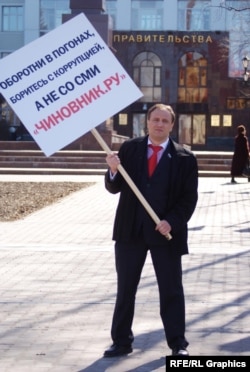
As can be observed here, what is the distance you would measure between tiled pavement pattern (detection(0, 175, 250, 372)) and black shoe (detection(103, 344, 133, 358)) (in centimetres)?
5

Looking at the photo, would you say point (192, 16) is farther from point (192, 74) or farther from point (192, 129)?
point (192, 129)

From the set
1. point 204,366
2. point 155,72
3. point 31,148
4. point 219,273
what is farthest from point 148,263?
point 155,72

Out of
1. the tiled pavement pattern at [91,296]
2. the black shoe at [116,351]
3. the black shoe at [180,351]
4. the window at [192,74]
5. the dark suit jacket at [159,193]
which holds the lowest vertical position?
the window at [192,74]

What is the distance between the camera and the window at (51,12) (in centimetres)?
6719

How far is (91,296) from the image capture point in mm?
9852

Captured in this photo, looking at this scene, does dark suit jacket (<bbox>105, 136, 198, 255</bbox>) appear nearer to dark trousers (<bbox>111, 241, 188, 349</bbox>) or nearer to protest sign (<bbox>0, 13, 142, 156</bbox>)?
dark trousers (<bbox>111, 241, 188, 349</bbox>)

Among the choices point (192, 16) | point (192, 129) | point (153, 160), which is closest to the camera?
point (153, 160)

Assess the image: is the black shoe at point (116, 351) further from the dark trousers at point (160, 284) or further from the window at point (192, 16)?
the window at point (192, 16)

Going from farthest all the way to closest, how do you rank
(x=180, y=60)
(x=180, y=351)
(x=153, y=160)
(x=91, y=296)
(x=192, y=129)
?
1. (x=192, y=129)
2. (x=180, y=60)
3. (x=91, y=296)
4. (x=153, y=160)
5. (x=180, y=351)

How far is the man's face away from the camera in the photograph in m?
6.82

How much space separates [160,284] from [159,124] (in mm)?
1096

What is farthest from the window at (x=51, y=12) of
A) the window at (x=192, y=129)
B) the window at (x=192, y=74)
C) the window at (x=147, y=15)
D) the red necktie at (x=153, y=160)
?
the red necktie at (x=153, y=160)

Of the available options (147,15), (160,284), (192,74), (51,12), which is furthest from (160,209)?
(51,12)

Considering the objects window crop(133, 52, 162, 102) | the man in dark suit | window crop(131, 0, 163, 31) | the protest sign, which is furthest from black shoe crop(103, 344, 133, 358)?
window crop(131, 0, 163, 31)
